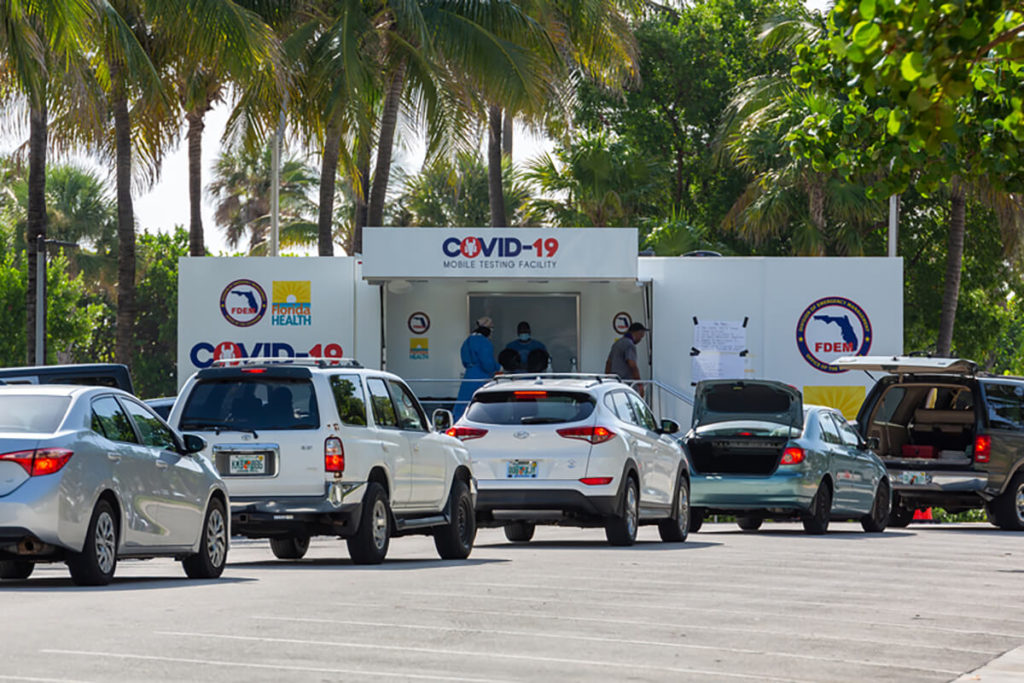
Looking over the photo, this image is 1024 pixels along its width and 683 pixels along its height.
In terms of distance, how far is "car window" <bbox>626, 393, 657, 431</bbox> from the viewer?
1925 cm

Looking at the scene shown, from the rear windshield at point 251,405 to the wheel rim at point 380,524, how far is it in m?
1.02

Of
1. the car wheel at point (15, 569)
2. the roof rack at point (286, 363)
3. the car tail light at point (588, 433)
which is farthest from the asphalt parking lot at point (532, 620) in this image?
the roof rack at point (286, 363)

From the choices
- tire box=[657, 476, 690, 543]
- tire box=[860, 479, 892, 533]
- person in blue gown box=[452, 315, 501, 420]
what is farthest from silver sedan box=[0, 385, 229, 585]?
person in blue gown box=[452, 315, 501, 420]

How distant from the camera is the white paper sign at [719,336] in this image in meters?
29.8

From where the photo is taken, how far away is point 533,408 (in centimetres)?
1823

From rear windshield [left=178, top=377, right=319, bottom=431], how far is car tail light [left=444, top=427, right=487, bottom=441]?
126 inches

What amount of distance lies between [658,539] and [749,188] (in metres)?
24.5

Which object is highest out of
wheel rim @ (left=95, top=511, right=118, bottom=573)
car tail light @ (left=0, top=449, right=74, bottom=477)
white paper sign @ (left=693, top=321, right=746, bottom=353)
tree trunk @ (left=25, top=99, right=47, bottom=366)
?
tree trunk @ (left=25, top=99, right=47, bottom=366)

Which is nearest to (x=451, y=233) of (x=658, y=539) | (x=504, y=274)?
(x=504, y=274)

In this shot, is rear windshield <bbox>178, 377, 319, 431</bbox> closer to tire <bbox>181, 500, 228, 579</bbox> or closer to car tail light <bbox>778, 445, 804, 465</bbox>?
tire <bbox>181, 500, 228, 579</bbox>

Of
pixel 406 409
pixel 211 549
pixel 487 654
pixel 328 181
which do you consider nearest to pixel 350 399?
pixel 406 409

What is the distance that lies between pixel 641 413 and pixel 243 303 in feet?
39.0

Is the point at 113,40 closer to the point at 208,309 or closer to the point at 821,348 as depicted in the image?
the point at 208,309

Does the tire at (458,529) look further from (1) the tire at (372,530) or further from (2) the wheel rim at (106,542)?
(2) the wheel rim at (106,542)
